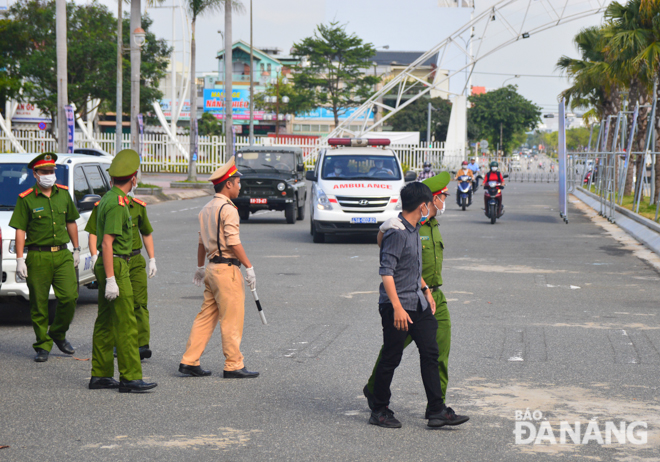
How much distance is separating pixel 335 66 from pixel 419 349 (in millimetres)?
70557

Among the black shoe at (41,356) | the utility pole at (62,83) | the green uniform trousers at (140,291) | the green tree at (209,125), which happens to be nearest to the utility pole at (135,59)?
the utility pole at (62,83)

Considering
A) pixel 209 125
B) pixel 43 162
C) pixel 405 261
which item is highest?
pixel 43 162

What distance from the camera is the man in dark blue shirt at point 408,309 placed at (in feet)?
16.5

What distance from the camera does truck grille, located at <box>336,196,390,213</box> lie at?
658 inches

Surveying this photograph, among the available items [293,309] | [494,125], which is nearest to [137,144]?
[293,309]

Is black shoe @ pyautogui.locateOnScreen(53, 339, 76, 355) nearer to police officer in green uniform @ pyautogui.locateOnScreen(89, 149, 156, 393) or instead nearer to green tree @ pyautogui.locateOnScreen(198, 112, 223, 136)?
police officer in green uniform @ pyautogui.locateOnScreen(89, 149, 156, 393)

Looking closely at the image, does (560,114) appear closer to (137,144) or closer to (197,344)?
(137,144)

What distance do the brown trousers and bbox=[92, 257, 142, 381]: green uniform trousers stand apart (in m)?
0.52

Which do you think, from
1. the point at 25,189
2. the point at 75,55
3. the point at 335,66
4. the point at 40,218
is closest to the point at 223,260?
the point at 40,218

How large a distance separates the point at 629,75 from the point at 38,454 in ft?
85.7

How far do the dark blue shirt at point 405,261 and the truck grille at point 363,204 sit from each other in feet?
38.0

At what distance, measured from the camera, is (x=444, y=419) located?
5160 millimetres

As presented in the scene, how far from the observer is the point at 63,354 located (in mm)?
7387

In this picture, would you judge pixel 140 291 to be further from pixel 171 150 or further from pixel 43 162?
pixel 171 150
